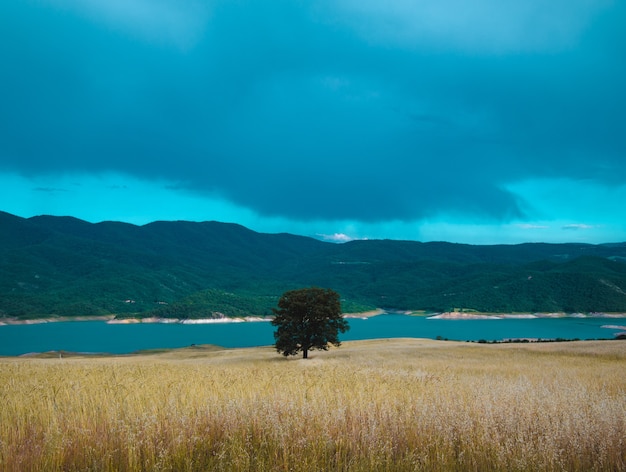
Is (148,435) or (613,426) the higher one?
(148,435)

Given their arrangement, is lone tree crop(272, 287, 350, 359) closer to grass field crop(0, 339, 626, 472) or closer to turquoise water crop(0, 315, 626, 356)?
grass field crop(0, 339, 626, 472)

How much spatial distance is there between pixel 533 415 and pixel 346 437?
3.49 metres

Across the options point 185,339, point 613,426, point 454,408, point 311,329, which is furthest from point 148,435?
point 185,339

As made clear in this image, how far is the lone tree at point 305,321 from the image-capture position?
177ft

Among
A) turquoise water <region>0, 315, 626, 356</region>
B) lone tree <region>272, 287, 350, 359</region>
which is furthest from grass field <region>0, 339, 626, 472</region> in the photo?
turquoise water <region>0, 315, 626, 356</region>

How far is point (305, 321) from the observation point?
55156mm

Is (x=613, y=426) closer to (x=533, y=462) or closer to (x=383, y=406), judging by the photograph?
(x=533, y=462)

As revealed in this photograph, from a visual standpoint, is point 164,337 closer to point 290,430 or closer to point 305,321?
point 305,321

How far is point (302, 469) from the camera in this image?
16.9 ft

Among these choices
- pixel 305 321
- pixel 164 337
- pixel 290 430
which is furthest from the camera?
pixel 164 337

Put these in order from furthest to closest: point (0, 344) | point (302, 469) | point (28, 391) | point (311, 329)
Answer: point (0, 344)
point (311, 329)
point (28, 391)
point (302, 469)

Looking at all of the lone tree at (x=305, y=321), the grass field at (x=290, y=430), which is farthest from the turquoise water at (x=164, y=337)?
the grass field at (x=290, y=430)

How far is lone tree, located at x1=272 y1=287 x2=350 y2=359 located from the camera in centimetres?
5391

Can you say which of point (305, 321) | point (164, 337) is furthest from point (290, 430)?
point (164, 337)
